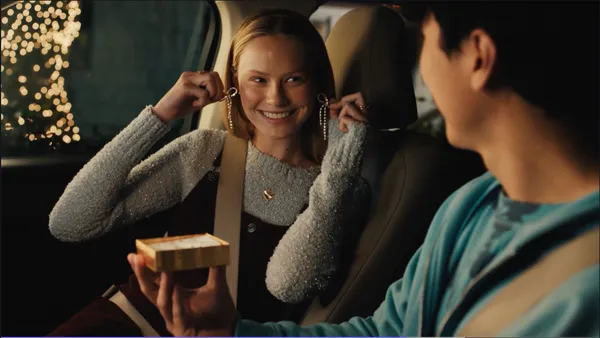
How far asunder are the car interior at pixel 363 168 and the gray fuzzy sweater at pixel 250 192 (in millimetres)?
27

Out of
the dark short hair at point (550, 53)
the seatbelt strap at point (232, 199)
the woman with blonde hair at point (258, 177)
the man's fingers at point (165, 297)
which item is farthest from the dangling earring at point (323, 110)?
the man's fingers at point (165, 297)

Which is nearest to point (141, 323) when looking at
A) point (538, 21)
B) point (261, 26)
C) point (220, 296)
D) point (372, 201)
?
point (220, 296)

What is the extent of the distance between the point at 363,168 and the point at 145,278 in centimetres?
46

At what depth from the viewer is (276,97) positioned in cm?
132

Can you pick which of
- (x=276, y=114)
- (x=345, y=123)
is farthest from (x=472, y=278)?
(x=276, y=114)

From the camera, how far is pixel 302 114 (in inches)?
52.6

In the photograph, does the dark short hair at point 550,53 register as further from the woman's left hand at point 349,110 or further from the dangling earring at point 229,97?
the dangling earring at point 229,97

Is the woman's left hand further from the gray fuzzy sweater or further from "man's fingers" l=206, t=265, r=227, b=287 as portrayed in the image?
"man's fingers" l=206, t=265, r=227, b=287

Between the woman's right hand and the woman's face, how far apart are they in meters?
0.05

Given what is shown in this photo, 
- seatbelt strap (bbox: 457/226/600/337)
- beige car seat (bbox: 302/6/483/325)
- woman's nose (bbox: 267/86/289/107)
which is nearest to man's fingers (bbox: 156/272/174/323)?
beige car seat (bbox: 302/6/483/325)

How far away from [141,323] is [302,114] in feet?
1.66

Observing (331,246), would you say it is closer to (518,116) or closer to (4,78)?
(518,116)

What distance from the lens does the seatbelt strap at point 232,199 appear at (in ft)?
4.33

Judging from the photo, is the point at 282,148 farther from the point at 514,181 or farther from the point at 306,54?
the point at 514,181
